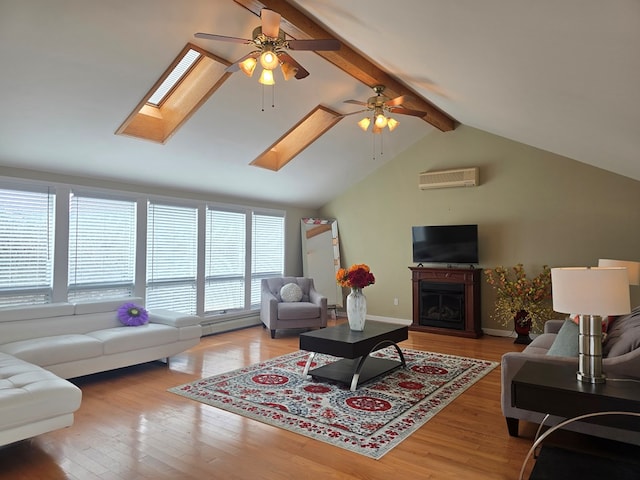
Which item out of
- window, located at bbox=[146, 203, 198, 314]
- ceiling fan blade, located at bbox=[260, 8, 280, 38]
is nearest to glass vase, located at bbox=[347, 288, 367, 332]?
ceiling fan blade, located at bbox=[260, 8, 280, 38]

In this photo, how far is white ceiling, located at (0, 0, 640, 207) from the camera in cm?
246

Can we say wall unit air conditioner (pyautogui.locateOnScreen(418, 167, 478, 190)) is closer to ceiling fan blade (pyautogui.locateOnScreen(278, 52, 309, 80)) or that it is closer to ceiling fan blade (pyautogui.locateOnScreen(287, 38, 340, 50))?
ceiling fan blade (pyautogui.locateOnScreen(278, 52, 309, 80))

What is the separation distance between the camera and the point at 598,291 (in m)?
2.21

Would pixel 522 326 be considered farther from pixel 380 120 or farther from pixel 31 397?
pixel 31 397

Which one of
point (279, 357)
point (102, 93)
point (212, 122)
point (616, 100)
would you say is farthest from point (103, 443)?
point (616, 100)

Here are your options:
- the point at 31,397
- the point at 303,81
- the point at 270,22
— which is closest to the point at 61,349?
the point at 31,397

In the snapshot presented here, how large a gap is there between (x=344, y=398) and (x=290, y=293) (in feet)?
10.5

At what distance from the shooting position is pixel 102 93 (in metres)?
3.98

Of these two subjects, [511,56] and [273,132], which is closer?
[511,56]

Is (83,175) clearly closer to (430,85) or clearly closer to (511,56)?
(430,85)

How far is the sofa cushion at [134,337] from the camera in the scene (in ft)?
14.0

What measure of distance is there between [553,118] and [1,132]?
5307 mm

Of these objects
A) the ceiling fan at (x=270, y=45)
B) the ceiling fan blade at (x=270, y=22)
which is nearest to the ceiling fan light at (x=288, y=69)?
the ceiling fan at (x=270, y=45)

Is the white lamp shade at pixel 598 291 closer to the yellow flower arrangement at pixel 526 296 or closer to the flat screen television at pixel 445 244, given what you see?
the yellow flower arrangement at pixel 526 296
